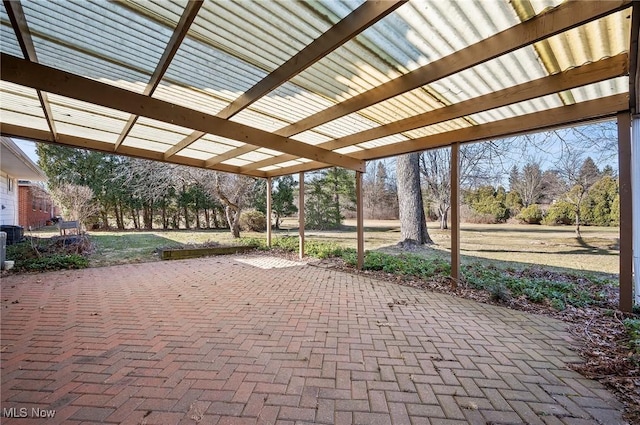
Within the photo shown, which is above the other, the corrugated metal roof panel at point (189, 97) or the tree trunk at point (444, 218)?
the corrugated metal roof panel at point (189, 97)

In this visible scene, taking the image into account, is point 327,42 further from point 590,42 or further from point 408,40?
point 590,42

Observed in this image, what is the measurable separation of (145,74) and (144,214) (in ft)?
57.1

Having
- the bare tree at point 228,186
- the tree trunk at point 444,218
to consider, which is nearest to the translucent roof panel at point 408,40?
the bare tree at point 228,186

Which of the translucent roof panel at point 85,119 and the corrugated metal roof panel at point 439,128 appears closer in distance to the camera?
the translucent roof panel at point 85,119

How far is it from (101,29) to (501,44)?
3.31 meters

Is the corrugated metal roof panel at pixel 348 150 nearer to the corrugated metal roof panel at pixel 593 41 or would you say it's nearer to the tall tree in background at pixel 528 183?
the corrugated metal roof panel at pixel 593 41

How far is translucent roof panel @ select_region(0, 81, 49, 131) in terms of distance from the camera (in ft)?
10.8

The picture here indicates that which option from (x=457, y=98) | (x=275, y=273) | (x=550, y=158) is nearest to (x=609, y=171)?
(x=550, y=158)

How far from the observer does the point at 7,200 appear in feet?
31.4

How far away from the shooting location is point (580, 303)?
3707 mm

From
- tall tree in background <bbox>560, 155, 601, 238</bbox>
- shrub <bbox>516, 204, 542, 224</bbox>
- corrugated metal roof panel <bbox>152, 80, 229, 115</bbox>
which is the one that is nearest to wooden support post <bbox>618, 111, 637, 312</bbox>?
corrugated metal roof panel <bbox>152, 80, 229, 115</bbox>

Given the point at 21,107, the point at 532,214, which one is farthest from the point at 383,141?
the point at 532,214

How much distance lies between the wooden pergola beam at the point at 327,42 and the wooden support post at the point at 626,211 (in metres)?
3.44

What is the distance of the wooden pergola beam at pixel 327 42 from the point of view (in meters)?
1.82
